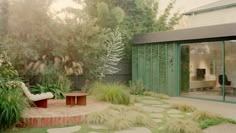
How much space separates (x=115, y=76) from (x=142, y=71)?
4.63 ft

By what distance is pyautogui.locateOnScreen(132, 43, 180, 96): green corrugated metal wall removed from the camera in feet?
34.5

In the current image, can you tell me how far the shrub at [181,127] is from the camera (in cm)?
515

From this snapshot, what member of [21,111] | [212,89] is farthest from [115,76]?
[21,111]

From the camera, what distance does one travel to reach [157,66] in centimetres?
1113

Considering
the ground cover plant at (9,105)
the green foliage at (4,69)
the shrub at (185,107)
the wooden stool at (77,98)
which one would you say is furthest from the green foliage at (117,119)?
the green foliage at (4,69)

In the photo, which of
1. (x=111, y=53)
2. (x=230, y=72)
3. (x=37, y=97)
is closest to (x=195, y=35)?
(x=230, y=72)

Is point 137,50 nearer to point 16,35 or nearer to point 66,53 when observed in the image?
point 66,53

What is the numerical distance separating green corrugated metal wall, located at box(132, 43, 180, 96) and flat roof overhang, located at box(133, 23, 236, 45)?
0.99ft

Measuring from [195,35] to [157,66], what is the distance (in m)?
2.22

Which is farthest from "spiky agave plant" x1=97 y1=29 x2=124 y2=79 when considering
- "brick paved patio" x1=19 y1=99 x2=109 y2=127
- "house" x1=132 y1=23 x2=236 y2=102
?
"brick paved patio" x1=19 y1=99 x2=109 y2=127

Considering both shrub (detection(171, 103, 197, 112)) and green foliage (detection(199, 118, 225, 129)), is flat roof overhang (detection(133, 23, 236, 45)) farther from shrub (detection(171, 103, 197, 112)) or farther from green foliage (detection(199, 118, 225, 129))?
green foliage (detection(199, 118, 225, 129))

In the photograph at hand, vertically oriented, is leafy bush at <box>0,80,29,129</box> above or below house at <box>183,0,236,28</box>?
below

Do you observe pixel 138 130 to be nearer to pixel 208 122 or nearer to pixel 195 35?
pixel 208 122

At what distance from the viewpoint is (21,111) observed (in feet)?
18.0
